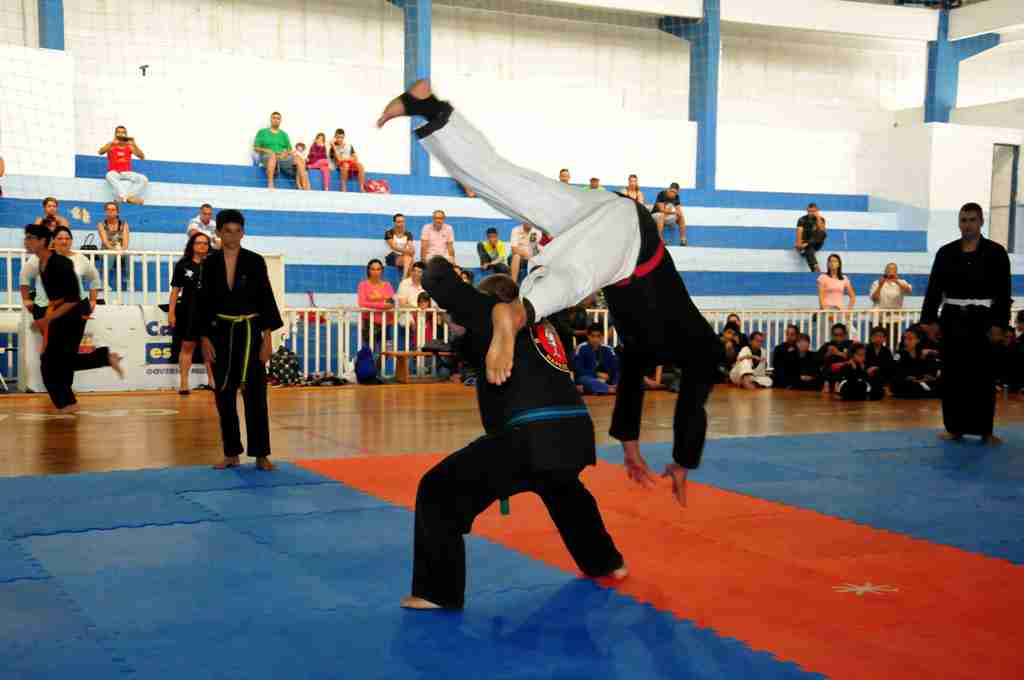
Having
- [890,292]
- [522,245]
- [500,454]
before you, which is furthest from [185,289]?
[890,292]

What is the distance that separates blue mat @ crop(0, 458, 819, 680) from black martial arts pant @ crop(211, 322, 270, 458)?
1.22 meters

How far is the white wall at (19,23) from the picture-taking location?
1527 cm

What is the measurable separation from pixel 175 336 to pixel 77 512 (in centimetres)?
587

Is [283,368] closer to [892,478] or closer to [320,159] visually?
[320,159]

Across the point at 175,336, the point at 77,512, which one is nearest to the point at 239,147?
the point at 175,336

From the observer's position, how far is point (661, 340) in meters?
3.57

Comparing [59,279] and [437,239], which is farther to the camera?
[437,239]

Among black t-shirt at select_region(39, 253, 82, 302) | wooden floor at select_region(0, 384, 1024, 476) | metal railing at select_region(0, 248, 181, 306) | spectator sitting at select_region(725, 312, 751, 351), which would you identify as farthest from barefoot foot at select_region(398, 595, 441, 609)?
spectator sitting at select_region(725, 312, 751, 351)

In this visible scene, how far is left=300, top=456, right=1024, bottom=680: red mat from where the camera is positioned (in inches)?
125

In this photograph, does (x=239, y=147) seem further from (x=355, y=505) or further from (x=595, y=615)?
(x=595, y=615)

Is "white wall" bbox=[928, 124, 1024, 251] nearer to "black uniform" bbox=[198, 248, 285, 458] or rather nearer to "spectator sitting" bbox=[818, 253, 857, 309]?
"spectator sitting" bbox=[818, 253, 857, 309]

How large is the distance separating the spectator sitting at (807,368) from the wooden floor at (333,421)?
0.51m

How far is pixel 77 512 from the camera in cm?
501

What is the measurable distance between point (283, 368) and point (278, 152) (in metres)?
5.32
